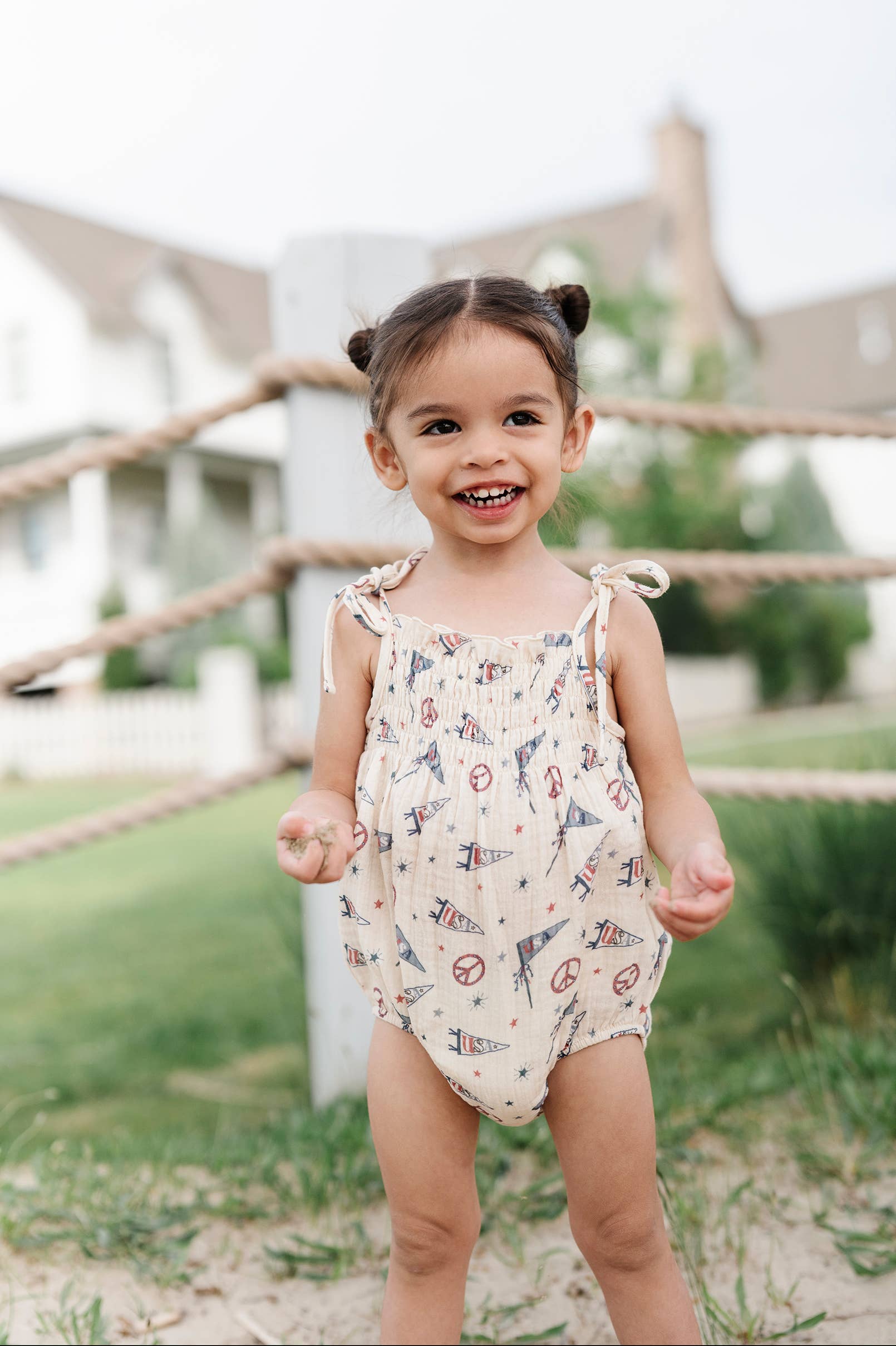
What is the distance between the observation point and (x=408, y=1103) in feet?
3.93

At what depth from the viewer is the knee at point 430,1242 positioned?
3.91ft

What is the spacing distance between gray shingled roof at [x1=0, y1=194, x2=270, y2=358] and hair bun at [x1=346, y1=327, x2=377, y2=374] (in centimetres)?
1523

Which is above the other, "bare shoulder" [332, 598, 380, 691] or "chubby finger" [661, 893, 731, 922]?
"bare shoulder" [332, 598, 380, 691]

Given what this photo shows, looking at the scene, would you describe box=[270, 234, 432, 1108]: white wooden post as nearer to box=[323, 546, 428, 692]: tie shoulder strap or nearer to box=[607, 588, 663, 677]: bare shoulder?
box=[323, 546, 428, 692]: tie shoulder strap

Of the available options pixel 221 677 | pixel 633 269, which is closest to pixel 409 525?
pixel 221 677

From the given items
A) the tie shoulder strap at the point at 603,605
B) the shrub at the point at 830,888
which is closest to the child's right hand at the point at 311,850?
the tie shoulder strap at the point at 603,605

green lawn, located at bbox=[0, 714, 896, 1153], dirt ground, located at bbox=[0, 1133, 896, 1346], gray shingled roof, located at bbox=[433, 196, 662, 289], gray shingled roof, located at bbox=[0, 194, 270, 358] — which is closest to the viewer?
dirt ground, located at bbox=[0, 1133, 896, 1346]

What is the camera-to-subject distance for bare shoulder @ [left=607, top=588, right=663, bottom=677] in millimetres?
1229

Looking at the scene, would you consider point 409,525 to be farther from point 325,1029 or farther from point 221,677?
point 221,677

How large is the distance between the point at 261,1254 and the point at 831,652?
650 inches

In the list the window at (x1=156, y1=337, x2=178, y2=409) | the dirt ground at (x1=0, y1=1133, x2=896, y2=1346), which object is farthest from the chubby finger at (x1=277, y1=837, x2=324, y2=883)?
the window at (x1=156, y1=337, x2=178, y2=409)

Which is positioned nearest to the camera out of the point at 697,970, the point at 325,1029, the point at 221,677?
the point at 325,1029

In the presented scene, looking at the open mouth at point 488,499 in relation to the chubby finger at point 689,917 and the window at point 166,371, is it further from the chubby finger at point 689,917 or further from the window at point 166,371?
the window at point 166,371

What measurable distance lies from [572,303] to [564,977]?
718mm
